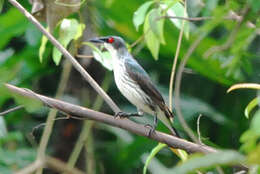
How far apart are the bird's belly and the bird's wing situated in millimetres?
33

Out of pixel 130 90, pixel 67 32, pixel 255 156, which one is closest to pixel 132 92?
pixel 130 90

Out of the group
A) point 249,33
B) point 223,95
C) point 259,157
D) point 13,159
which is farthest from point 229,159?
point 223,95

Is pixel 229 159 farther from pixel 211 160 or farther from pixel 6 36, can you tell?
pixel 6 36

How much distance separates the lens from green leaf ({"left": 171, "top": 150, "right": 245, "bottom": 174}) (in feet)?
3.44

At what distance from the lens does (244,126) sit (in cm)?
557

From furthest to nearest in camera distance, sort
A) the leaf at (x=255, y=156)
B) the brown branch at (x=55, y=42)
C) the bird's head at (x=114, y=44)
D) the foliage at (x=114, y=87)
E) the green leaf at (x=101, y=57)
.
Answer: the foliage at (x=114, y=87) < the bird's head at (x=114, y=44) < the green leaf at (x=101, y=57) < the brown branch at (x=55, y=42) < the leaf at (x=255, y=156)

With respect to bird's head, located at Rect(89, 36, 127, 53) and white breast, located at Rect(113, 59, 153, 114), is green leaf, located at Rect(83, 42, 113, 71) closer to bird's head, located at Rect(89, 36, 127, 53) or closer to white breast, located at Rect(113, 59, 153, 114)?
white breast, located at Rect(113, 59, 153, 114)

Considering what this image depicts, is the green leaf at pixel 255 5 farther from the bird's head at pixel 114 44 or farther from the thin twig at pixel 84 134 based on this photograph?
the bird's head at pixel 114 44

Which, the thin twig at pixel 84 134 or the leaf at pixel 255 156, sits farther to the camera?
the thin twig at pixel 84 134

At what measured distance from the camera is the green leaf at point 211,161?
1.05 m

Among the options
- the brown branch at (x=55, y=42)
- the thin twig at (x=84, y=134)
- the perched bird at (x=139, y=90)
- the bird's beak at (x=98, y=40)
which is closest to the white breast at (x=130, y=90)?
the perched bird at (x=139, y=90)

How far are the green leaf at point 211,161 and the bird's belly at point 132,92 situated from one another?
2.83m

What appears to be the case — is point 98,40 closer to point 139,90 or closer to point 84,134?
point 139,90

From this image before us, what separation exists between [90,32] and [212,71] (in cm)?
149
